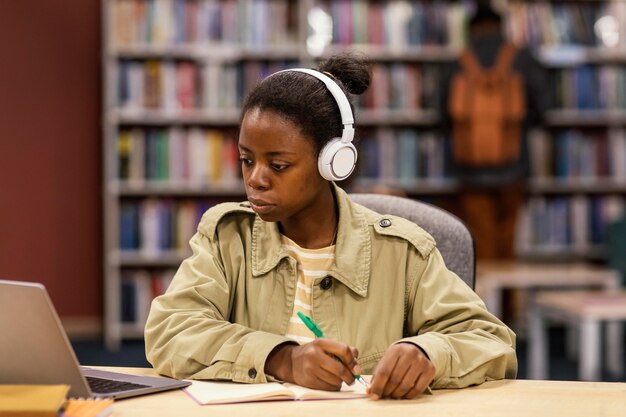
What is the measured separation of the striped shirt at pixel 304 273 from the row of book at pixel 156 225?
3.34 metres

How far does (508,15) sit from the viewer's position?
5055 millimetres

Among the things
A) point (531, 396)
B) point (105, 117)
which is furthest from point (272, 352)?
point (105, 117)

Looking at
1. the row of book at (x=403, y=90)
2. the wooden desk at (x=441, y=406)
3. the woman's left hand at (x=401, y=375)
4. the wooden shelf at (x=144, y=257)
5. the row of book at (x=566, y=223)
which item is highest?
the row of book at (x=403, y=90)

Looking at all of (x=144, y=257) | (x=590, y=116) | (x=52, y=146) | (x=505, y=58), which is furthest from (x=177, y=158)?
(x=590, y=116)

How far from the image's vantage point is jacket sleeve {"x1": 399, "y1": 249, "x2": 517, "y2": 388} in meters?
1.35

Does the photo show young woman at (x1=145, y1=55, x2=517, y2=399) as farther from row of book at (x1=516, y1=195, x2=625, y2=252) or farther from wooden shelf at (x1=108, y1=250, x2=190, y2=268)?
row of book at (x1=516, y1=195, x2=625, y2=252)

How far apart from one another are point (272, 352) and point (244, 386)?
7cm

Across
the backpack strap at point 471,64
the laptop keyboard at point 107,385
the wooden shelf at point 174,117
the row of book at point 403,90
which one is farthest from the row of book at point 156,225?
the laptop keyboard at point 107,385

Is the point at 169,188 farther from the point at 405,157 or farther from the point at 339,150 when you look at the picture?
the point at 339,150

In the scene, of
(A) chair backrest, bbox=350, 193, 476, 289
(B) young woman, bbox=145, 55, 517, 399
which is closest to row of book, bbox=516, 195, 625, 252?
(A) chair backrest, bbox=350, 193, 476, 289

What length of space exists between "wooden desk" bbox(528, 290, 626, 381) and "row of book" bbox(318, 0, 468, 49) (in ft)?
5.41

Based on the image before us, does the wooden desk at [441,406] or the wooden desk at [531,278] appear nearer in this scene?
the wooden desk at [441,406]

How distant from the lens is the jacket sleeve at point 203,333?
1.37m

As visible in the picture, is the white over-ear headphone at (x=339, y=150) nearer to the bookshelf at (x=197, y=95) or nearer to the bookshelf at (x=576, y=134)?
the bookshelf at (x=197, y=95)
